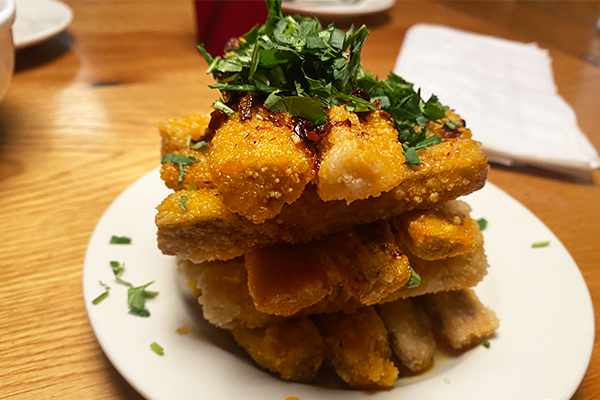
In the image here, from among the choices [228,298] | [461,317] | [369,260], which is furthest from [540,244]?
[228,298]

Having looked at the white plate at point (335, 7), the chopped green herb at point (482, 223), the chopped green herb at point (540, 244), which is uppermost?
the chopped green herb at point (540, 244)

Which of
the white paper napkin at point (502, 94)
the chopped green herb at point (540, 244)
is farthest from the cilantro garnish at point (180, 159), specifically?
the white paper napkin at point (502, 94)

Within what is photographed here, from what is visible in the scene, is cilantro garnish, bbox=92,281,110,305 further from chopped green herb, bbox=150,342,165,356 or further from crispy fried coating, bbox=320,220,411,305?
crispy fried coating, bbox=320,220,411,305

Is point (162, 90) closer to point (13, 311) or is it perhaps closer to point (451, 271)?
point (13, 311)

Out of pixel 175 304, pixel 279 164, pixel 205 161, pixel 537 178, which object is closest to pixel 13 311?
pixel 175 304

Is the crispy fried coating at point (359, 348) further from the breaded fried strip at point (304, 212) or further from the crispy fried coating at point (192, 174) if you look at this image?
the crispy fried coating at point (192, 174)

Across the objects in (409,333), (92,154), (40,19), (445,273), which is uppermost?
(445,273)

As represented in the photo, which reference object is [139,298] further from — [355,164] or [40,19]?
[40,19]
